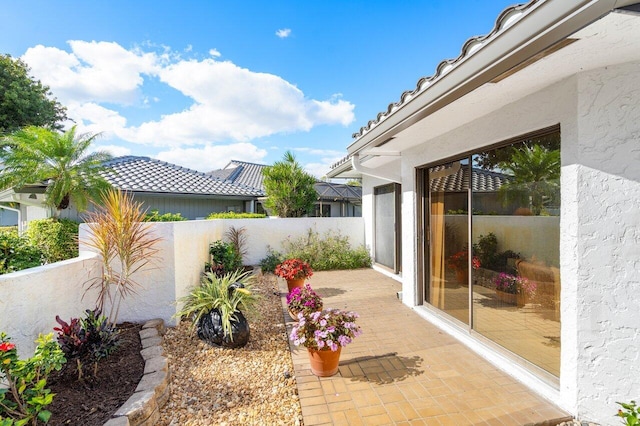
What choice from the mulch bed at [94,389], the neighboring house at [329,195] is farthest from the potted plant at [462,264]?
the neighboring house at [329,195]

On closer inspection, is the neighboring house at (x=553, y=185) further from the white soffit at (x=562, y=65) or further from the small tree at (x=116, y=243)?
the small tree at (x=116, y=243)

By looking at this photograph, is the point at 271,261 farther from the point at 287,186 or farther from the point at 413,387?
the point at 413,387

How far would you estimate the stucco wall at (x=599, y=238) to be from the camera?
2.82m

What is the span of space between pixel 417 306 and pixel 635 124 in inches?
189

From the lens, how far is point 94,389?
11.5 feet

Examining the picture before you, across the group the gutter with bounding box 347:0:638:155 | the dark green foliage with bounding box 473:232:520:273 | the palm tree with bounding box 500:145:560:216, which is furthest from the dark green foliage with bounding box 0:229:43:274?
the palm tree with bounding box 500:145:560:216

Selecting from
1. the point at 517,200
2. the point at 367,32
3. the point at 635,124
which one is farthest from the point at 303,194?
the point at 635,124

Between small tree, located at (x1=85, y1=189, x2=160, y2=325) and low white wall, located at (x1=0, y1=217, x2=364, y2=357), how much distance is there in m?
0.24

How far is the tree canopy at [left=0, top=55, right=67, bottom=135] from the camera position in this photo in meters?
18.9

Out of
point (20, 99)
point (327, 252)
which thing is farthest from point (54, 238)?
point (20, 99)

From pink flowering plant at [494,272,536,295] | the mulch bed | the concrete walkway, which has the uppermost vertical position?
pink flowering plant at [494,272,536,295]

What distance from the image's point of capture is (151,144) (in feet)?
71.5

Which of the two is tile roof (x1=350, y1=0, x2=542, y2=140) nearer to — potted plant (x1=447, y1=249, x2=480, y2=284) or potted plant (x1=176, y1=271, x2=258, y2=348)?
potted plant (x1=447, y1=249, x2=480, y2=284)

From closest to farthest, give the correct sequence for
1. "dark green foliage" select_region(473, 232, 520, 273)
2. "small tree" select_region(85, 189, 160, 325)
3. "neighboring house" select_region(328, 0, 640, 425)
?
1. "neighboring house" select_region(328, 0, 640, 425)
2. "dark green foliage" select_region(473, 232, 520, 273)
3. "small tree" select_region(85, 189, 160, 325)
